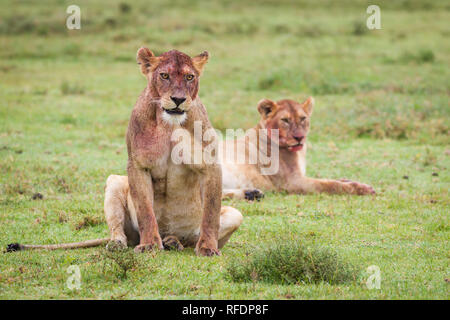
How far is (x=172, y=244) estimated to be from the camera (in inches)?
271

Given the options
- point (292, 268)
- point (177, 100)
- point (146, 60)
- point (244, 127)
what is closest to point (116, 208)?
point (177, 100)

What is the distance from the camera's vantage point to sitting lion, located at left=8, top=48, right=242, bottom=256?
6.40 metres

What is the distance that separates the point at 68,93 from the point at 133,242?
1126 cm

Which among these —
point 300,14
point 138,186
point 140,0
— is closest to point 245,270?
point 138,186

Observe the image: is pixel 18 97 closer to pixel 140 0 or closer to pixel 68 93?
pixel 68 93

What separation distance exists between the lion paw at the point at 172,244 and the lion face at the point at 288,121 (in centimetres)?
396

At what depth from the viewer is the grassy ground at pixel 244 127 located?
19.6ft

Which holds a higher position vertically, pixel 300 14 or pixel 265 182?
pixel 300 14

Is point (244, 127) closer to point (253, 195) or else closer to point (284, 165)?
point (284, 165)

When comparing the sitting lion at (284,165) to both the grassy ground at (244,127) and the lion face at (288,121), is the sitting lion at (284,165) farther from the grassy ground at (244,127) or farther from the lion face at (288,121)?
the grassy ground at (244,127)

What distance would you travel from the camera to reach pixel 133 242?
7086 mm

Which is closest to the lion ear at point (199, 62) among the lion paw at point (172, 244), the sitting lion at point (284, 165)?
the lion paw at point (172, 244)
